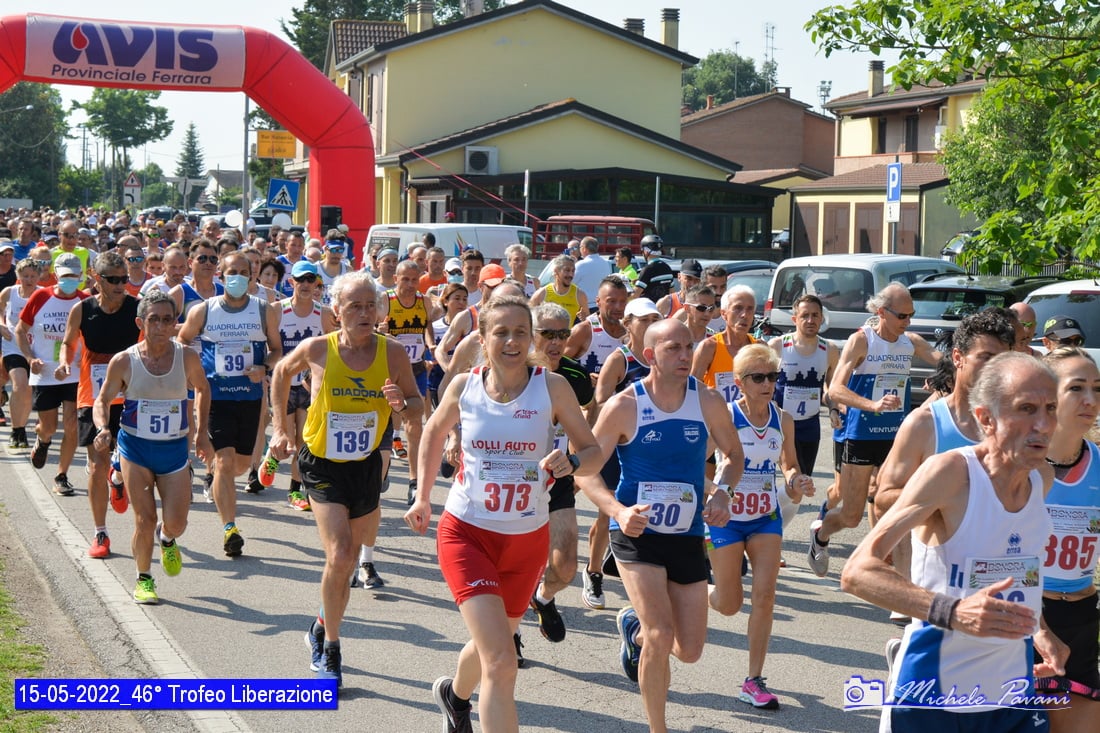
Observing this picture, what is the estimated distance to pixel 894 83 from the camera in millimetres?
12328

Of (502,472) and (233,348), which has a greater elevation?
(233,348)

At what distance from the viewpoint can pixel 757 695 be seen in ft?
21.0

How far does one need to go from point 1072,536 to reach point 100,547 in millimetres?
6666

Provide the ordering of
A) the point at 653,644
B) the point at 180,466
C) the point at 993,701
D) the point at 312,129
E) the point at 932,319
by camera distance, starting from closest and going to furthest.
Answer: the point at 993,701
the point at 653,644
the point at 180,466
the point at 932,319
the point at 312,129

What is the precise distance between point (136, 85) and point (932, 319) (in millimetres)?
14784

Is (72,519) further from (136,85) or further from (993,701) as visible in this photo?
(136,85)

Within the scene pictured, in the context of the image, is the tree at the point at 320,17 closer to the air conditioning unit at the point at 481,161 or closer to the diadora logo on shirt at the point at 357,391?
the air conditioning unit at the point at 481,161

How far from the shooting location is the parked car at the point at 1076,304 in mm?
13312

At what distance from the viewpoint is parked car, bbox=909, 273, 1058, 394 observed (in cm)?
1561

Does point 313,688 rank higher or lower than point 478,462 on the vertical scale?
lower

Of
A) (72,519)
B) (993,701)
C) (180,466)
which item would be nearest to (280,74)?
(72,519)

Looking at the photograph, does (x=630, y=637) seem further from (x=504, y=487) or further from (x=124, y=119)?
(x=124, y=119)

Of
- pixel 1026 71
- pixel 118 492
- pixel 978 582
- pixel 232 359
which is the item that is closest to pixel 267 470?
pixel 118 492

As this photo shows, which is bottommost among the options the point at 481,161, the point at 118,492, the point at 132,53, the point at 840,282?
the point at 118,492
